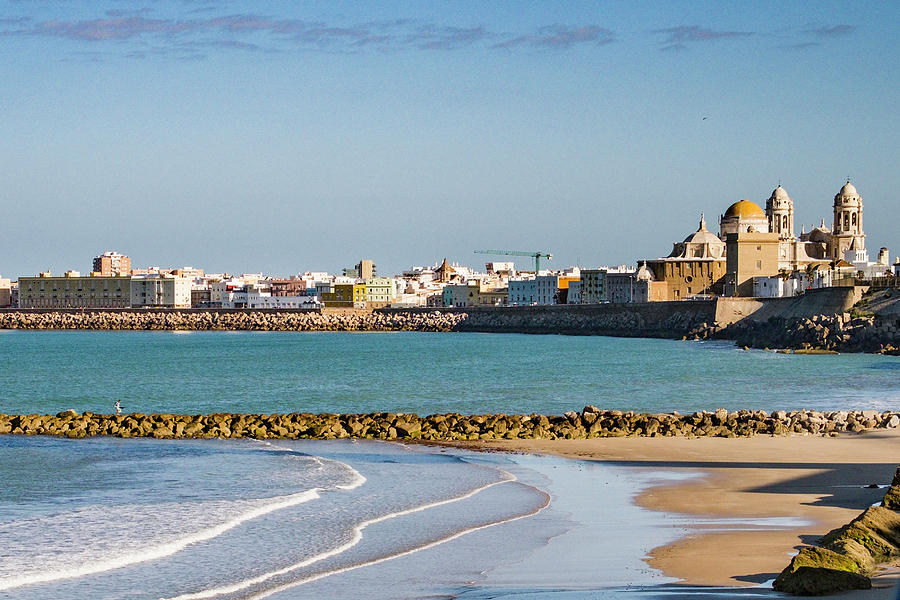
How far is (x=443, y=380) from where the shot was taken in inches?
1540

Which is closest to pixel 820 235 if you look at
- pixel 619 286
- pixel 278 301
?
pixel 619 286

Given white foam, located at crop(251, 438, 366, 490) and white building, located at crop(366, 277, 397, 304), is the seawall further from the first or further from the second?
white foam, located at crop(251, 438, 366, 490)

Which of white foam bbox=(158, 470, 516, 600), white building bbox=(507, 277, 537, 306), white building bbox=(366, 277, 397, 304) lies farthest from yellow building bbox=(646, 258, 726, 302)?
white foam bbox=(158, 470, 516, 600)

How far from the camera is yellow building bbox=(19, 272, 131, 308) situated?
5389 inches

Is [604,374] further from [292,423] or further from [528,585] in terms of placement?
[528,585]

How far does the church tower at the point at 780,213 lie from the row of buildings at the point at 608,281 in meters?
0.08

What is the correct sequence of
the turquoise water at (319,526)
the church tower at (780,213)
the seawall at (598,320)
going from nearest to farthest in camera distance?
the turquoise water at (319,526) < the seawall at (598,320) < the church tower at (780,213)

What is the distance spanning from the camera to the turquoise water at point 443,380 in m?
29.7

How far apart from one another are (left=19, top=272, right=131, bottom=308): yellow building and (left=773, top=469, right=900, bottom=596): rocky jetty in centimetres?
13179

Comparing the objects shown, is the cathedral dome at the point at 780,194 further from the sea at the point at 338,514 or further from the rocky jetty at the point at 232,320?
the sea at the point at 338,514

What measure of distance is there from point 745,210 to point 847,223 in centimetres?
784

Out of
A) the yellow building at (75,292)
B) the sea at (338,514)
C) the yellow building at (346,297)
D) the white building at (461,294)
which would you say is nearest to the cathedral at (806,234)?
the white building at (461,294)

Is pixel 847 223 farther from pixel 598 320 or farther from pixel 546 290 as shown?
pixel 546 290

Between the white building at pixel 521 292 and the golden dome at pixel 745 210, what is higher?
the golden dome at pixel 745 210
